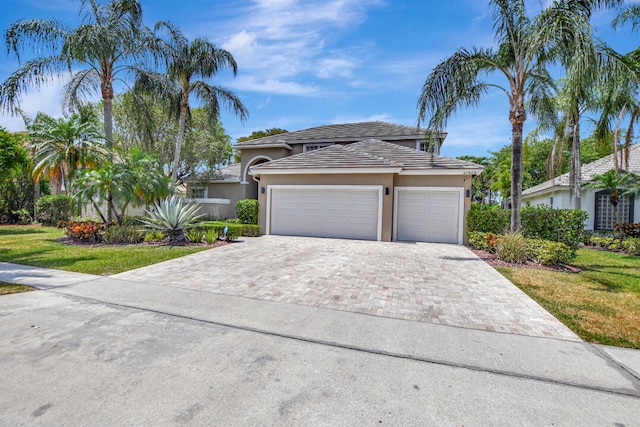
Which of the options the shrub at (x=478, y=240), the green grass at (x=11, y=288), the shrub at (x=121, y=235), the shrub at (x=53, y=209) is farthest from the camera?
the shrub at (x=53, y=209)

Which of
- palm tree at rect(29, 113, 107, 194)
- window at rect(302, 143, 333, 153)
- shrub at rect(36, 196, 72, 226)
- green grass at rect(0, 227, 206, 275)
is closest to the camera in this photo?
green grass at rect(0, 227, 206, 275)

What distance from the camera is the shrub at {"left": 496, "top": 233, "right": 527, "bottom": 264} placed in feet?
30.6

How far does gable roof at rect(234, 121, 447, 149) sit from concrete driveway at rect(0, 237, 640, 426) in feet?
50.3

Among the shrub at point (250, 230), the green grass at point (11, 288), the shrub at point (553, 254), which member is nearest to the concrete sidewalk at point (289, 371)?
the green grass at point (11, 288)

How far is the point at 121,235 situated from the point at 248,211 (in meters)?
5.62

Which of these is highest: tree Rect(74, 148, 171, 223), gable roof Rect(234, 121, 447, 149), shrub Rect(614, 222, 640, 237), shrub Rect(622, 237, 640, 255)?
gable roof Rect(234, 121, 447, 149)

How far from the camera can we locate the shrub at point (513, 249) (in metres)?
9.34

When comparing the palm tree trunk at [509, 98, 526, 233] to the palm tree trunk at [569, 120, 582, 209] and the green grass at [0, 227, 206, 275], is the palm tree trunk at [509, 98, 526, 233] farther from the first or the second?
the green grass at [0, 227, 206, 275]

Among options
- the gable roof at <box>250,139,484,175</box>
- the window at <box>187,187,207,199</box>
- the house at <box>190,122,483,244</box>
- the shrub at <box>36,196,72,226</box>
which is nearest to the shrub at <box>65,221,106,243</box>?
the house at <box>190,122,483,244</box>

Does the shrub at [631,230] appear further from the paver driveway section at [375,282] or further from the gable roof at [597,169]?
the paver driveway section at [375,282]

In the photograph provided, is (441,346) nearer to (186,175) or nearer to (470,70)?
(470,70)

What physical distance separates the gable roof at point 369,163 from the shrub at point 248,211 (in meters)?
1.64

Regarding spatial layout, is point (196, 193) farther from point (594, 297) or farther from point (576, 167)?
point (576, 167)

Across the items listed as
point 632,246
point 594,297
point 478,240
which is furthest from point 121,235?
point 632,246
